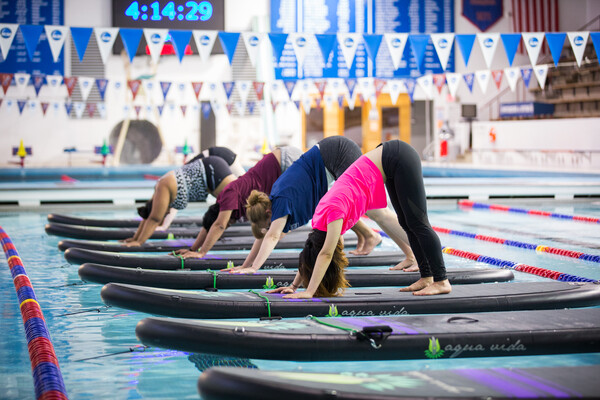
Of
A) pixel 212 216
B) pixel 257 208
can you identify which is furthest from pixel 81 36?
pixel 257 208

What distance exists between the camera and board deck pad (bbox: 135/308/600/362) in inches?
112

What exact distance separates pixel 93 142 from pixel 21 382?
17.8 meters

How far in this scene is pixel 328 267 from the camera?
3.61 meters

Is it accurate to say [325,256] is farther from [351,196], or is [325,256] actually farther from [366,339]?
[366,339]

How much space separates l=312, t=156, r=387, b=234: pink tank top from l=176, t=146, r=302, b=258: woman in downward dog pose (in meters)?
1.39

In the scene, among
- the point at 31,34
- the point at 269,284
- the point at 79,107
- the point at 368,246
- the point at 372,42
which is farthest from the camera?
the point at 79,107

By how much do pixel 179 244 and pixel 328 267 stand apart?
3.00m

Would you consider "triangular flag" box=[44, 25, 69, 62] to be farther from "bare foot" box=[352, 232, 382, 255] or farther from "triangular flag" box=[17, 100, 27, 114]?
"triangular flag" box=[17, 100, 27, 114]

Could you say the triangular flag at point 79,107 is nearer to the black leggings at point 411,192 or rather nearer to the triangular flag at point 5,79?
the triangular flag at point 5,79

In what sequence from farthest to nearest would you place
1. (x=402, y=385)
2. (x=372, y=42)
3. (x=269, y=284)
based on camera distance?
(x=372, y=42) → (x=269, y=284) → (x=402, y=385)

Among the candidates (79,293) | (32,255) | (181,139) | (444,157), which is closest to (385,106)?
(444,157)

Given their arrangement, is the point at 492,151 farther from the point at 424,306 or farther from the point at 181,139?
the point at 424,306

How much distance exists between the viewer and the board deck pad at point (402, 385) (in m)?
2.14

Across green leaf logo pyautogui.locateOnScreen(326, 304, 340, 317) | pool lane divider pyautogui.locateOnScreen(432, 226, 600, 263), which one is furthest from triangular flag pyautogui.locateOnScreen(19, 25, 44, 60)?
green leaf logo pyautogui.locateOnScreen(326, 304, 340, 317)
